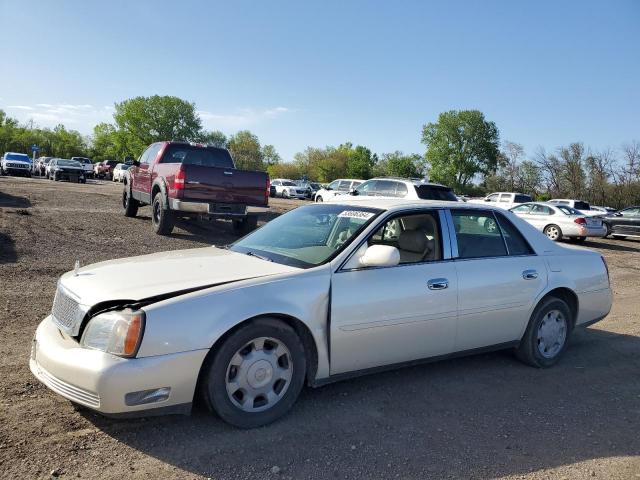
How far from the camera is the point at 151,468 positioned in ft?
9.39

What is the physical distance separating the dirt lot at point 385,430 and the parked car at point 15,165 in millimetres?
38396

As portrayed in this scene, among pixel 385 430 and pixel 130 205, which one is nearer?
pixel 385 430

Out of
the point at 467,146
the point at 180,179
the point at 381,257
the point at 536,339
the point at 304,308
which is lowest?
the point at 536,339

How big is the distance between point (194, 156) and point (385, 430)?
1004cm

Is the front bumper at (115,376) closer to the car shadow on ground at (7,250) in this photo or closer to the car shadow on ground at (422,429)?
the car shadow on ground at (422,429)

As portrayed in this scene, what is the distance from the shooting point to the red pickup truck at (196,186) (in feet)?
35.2

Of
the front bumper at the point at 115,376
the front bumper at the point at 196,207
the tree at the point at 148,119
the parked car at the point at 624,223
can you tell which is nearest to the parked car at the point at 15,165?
the front bumper at the point at 196,207

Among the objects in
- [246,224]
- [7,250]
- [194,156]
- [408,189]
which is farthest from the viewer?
[408,189]

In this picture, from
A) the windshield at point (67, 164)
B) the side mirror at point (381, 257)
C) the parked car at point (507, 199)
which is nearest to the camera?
the side mirror at point (381, 257)

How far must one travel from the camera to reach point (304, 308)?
349 cm

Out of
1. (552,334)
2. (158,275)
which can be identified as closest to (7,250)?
(158,275)

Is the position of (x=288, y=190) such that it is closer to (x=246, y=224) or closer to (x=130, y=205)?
(x=130, y=205)

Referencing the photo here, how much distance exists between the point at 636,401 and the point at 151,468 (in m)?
3.76

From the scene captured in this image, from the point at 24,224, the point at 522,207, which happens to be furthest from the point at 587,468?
the point at 522,207
